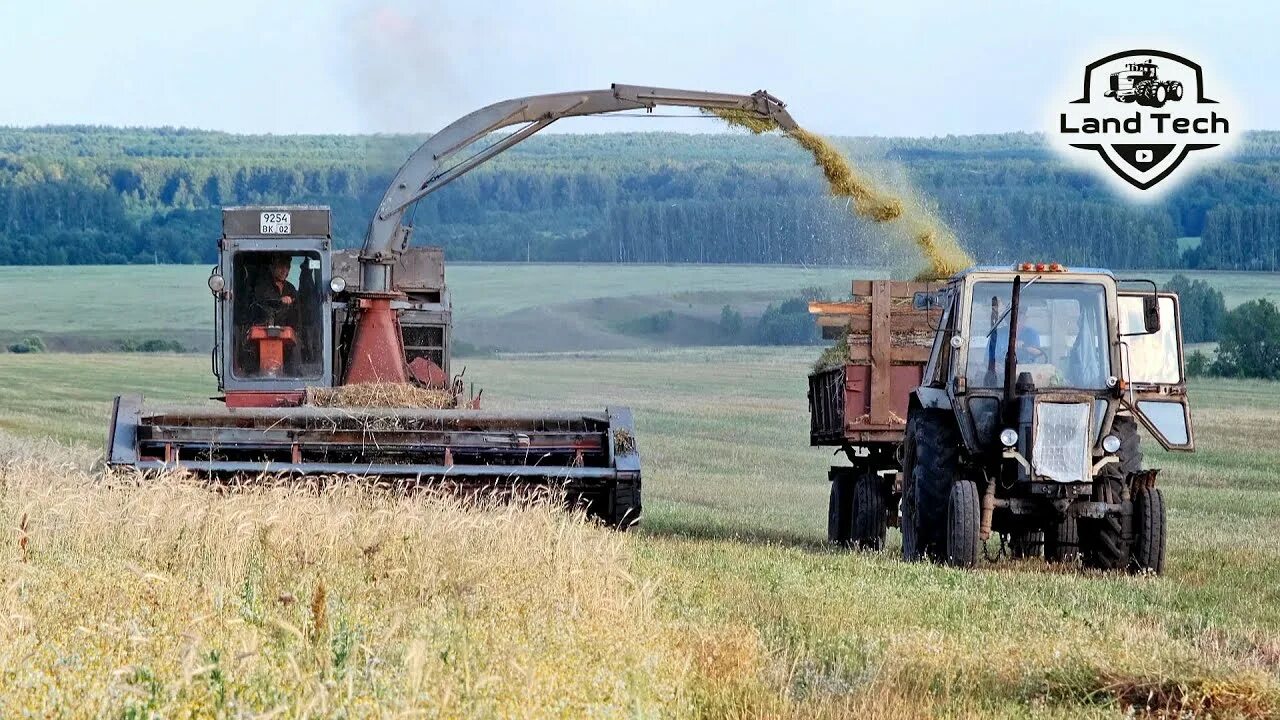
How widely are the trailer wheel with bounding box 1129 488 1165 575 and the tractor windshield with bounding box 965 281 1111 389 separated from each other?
0.87m

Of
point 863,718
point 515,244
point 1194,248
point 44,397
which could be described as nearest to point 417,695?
point 863,718

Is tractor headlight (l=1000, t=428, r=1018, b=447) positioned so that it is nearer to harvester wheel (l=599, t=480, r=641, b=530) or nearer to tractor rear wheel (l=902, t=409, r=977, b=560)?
tractor rear wheel (l=902, t=409, r=977, b=560)

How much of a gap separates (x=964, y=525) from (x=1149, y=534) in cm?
133

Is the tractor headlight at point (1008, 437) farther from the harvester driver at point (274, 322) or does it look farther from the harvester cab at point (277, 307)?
the harvester driver at point (274, 322)

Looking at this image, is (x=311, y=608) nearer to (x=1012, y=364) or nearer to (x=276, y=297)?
(x=1012, y=364)

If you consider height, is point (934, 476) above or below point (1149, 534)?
above

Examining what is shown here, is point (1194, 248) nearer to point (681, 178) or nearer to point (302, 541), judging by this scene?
point (681, 178)

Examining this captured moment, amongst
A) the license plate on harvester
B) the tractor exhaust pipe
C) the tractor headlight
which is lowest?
the tractor headlight

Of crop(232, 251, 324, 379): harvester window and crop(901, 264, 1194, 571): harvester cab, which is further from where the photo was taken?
crop(232, 251, 324, 379): harvester window

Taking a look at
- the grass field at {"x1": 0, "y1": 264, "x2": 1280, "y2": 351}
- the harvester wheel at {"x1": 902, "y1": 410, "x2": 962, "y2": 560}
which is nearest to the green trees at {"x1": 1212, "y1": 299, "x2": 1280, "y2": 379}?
the grass field at {"x1": 0, "y1": 264, "x2": 1280, "y2": 351}

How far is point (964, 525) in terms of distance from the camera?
12.6 m

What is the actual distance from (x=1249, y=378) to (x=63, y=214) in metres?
56.3

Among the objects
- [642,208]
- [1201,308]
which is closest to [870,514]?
[1201,308]

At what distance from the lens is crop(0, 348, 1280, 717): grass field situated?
19.8ft
